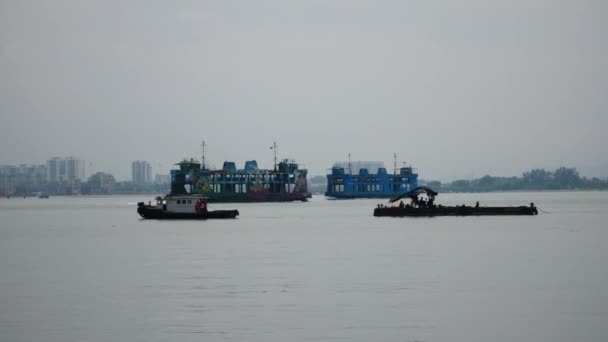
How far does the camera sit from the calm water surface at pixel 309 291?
25.3 m

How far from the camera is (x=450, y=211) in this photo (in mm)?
108812

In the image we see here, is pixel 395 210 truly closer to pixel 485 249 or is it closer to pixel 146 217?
pixel 146 217

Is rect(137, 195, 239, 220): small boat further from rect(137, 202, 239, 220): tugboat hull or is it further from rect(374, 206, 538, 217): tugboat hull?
rect(374, 206, 538, 217): tugboat hull

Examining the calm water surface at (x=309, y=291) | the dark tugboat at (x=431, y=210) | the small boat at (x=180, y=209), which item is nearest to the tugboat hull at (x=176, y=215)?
the small boat at (x=180, y=209)

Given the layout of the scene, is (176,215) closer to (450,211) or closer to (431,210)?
(431,210)

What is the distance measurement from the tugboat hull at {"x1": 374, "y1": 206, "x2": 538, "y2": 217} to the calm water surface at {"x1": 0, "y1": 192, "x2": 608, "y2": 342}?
40.0 meters

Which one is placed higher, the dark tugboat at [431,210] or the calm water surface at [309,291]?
the dark tugboat at [431,210]

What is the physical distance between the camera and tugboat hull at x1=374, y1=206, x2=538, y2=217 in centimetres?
10594

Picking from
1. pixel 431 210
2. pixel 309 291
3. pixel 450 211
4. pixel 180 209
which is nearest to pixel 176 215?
pixel 180 209

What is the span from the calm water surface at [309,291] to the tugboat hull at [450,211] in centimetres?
3998

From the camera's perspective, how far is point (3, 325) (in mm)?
26438

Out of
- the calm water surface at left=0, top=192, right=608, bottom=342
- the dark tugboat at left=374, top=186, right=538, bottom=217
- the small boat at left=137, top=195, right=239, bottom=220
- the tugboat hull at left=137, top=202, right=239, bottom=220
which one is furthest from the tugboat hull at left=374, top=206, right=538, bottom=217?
the calm water surface at left=0, top=192, right=608, bottom=342

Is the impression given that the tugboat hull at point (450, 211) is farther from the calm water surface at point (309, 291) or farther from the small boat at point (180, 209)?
the calm water surface at point (309, 291)

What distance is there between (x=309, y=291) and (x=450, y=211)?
76698 mm
